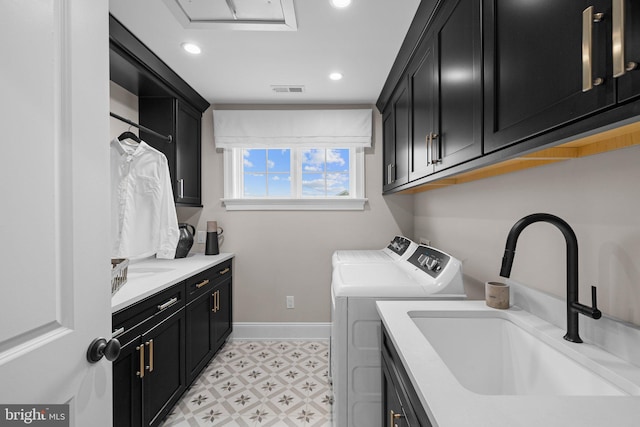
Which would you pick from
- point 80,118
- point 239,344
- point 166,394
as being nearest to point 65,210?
point 80,118

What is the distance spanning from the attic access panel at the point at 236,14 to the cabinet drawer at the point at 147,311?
1513 millimetres

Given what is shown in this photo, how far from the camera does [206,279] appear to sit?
2.29 metres

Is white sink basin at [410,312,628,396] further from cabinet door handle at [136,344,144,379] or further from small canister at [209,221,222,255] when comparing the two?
small canister at [209,221,222,255]

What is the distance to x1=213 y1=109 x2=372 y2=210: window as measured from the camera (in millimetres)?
2805

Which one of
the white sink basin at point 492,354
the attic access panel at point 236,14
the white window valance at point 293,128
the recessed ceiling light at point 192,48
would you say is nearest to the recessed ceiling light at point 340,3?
the attic access panel at point 236,14

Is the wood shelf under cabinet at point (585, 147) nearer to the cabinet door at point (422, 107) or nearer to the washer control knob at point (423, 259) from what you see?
the cabinet door at point (422, 107)

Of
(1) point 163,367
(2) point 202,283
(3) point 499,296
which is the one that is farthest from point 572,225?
(2) point 202,283

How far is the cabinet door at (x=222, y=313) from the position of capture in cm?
248

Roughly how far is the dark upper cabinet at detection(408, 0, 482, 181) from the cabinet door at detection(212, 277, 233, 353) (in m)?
1.93

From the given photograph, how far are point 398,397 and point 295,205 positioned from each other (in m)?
2.14

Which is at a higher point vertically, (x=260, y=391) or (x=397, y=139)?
(x=397, y=139)

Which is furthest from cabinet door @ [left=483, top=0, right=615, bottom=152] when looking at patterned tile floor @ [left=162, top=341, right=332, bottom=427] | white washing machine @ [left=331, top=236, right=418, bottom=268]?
patterned tile floor @ [left=162, top=341, right=332, bottom=427]

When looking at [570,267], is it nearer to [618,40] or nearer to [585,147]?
[585,147]

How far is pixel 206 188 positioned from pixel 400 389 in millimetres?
2555
